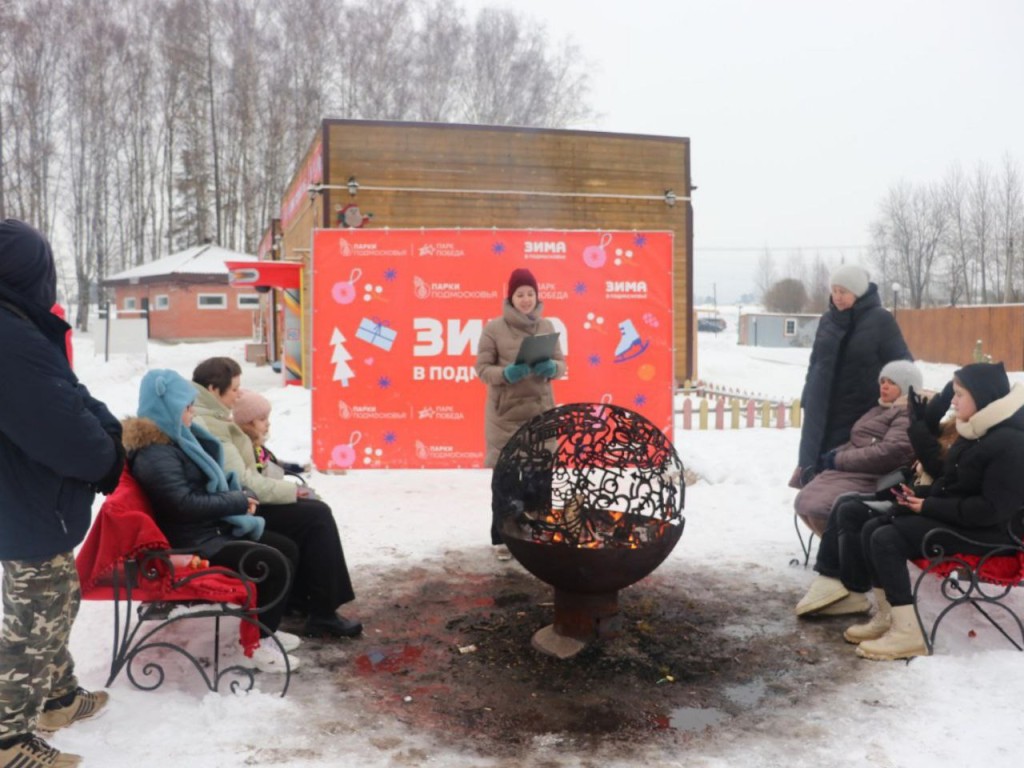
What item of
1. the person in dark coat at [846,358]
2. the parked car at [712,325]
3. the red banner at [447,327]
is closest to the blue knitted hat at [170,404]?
the person in dark coat at [846,358]

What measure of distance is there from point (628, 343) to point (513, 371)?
9.67ft

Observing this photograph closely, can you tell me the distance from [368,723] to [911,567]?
351 centimetres

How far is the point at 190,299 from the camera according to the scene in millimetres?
34312

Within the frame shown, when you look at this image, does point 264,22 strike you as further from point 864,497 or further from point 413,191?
point 864,497

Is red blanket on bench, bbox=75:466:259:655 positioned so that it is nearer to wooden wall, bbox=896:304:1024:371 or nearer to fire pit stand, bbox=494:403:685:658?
fire pit stand, bbox=494:403:685:658

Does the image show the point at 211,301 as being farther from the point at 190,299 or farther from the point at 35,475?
the point at 35,475

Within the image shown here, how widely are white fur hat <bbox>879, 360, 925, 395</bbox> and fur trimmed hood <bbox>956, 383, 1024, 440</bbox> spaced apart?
2.55 ft

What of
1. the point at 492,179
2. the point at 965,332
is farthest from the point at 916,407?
the point at 965,332

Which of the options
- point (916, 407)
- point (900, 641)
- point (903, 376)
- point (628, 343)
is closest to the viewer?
point (900, 641)

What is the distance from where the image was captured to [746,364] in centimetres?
3006

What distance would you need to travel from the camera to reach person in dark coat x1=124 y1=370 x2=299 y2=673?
11.9ft

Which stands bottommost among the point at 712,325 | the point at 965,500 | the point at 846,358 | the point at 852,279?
the point at 965,500

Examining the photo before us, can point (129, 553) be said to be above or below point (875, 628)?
above

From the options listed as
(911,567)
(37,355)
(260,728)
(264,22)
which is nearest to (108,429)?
(37,355)
